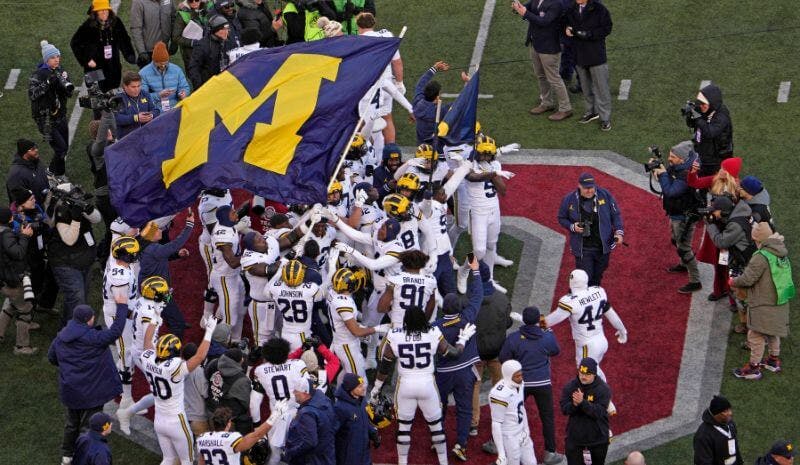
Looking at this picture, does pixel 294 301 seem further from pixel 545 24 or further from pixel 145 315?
pixel 545 24

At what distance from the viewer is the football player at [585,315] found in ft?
47.5

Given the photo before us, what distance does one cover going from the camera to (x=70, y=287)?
52.3 feet

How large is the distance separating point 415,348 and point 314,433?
141 centimetres

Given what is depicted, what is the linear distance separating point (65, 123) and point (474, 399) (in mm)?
7140

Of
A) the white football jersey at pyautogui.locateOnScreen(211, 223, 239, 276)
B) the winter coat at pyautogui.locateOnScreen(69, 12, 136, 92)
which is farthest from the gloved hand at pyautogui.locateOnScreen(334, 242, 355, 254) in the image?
the winter coat at pyautogui.locateOnScreen(69, 12, 136, 92)

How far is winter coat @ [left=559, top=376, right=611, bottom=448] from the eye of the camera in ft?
43.2

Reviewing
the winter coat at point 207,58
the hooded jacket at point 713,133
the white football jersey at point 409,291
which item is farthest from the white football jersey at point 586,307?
the winter coat at point 207,58

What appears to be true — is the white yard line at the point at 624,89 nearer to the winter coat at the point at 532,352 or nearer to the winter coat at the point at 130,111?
the winter coat at the point at 130,111

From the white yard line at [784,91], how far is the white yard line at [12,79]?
10683 millimetres

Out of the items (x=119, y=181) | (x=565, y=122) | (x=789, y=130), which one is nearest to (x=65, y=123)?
(x=119, y=181)

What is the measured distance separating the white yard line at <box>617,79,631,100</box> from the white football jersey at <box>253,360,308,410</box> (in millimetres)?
8340

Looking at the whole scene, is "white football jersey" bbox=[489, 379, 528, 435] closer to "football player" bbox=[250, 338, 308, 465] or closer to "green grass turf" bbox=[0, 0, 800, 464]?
"football player" bbox=[250, 338, 308, 465]

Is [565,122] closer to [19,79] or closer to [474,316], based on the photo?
[474,316]

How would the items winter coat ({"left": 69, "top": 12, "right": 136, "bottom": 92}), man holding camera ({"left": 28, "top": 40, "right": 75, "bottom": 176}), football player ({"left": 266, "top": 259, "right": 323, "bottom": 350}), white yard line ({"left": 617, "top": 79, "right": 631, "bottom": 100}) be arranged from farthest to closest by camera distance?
1. white yard line ({"left": 617, "top": 79, "right": 631, "bottom": 100})
2. winter coat ({"left": 69, "top": 12, "right": 136, "bottom": 92})
3. man holding camera ({"left": 28, "top": 40, "right": 75, "bottom": 176})
4. football player ({"left": 266, "top": 259, "right": 323, "bottom": 350})
